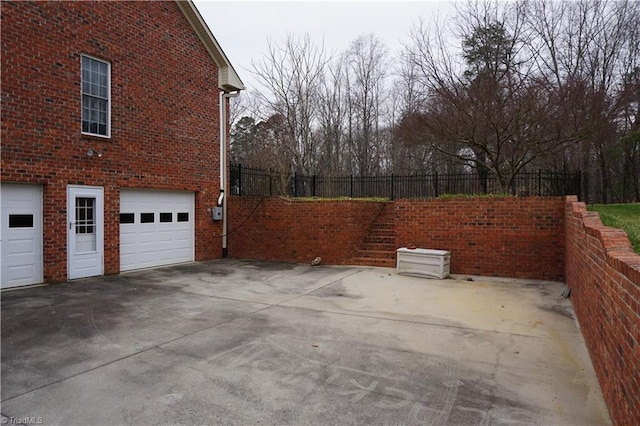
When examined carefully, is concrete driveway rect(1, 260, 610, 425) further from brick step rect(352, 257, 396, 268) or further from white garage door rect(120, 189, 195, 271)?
brick step rect(352, 257, 396, 268)

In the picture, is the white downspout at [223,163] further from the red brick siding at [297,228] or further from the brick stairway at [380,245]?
the brick stairway at [380,245]

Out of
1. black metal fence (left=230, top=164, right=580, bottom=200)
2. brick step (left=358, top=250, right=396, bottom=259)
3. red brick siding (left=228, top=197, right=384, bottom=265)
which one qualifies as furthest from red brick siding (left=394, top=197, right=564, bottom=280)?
black metal fence (left=230, top=164, right=580, bottom=200)

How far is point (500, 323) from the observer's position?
18.1 feet

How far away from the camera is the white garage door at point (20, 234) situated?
7.69 m

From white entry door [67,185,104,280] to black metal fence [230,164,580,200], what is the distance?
4.78 metres

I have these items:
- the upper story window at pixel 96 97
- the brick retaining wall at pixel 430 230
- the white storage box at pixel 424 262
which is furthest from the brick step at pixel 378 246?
the upper story window at pixel 96 97

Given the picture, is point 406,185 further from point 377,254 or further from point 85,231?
point 85,231

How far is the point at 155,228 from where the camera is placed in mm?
10664

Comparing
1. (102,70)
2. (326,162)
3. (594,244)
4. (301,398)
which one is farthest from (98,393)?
(326,162)

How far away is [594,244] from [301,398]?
3.38 metres

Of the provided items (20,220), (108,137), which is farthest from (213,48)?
(20,220)

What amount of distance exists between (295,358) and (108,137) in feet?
25.1

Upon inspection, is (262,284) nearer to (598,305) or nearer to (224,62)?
(598,305)

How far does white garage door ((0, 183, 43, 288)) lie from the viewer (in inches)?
303
